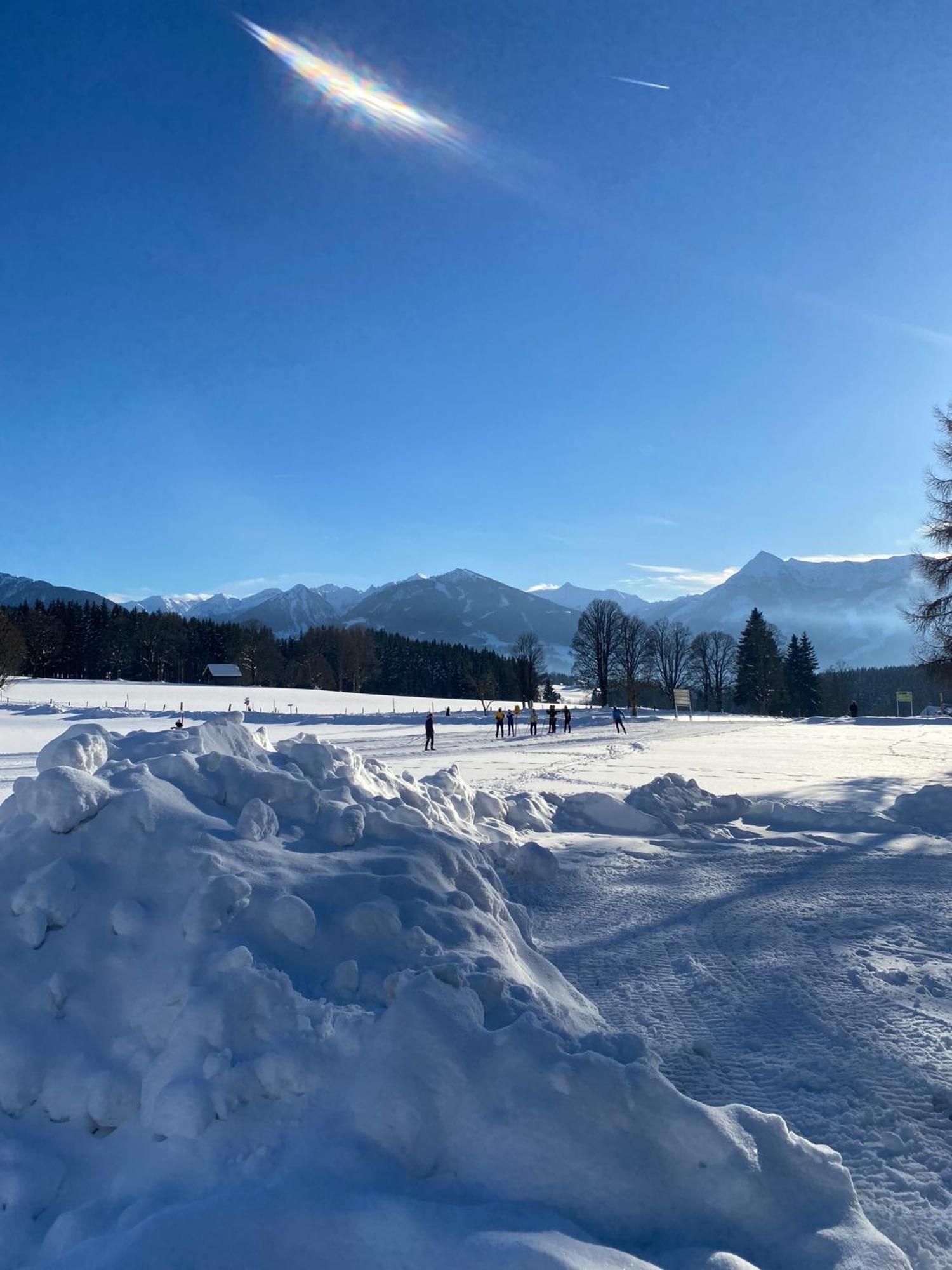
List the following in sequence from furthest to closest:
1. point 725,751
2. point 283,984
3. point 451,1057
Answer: point 725,751
point 283,984
point 451,1057

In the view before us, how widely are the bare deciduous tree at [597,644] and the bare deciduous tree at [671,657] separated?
277 inches

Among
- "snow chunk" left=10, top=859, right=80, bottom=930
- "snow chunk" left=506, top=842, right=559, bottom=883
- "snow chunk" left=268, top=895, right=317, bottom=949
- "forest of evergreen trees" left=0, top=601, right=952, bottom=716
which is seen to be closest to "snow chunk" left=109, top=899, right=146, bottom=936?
"snow chunk" left=10, top=859, right=80, bottom=930

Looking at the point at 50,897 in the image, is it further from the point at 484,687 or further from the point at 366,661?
the point at 366,661

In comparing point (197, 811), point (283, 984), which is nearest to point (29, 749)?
point (197, 811)

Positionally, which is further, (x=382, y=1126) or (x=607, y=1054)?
(x=607, y=1054)

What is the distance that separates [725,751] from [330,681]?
68566 mm

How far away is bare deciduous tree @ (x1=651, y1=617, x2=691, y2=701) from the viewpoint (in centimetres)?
7125

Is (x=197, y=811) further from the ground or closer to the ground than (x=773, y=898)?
further from the ground

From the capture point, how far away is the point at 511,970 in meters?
3.92

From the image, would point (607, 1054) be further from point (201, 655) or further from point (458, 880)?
point (201, 655)

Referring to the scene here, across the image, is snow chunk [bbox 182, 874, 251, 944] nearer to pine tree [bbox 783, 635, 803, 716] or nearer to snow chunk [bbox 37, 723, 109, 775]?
snow chunk [bbox 37, 723, 109, 775]

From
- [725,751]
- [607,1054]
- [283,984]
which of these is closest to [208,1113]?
[283,984]

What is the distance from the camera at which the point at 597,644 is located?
63.2 meters

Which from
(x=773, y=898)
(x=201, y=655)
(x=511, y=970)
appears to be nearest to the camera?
(x=511, y=970)
